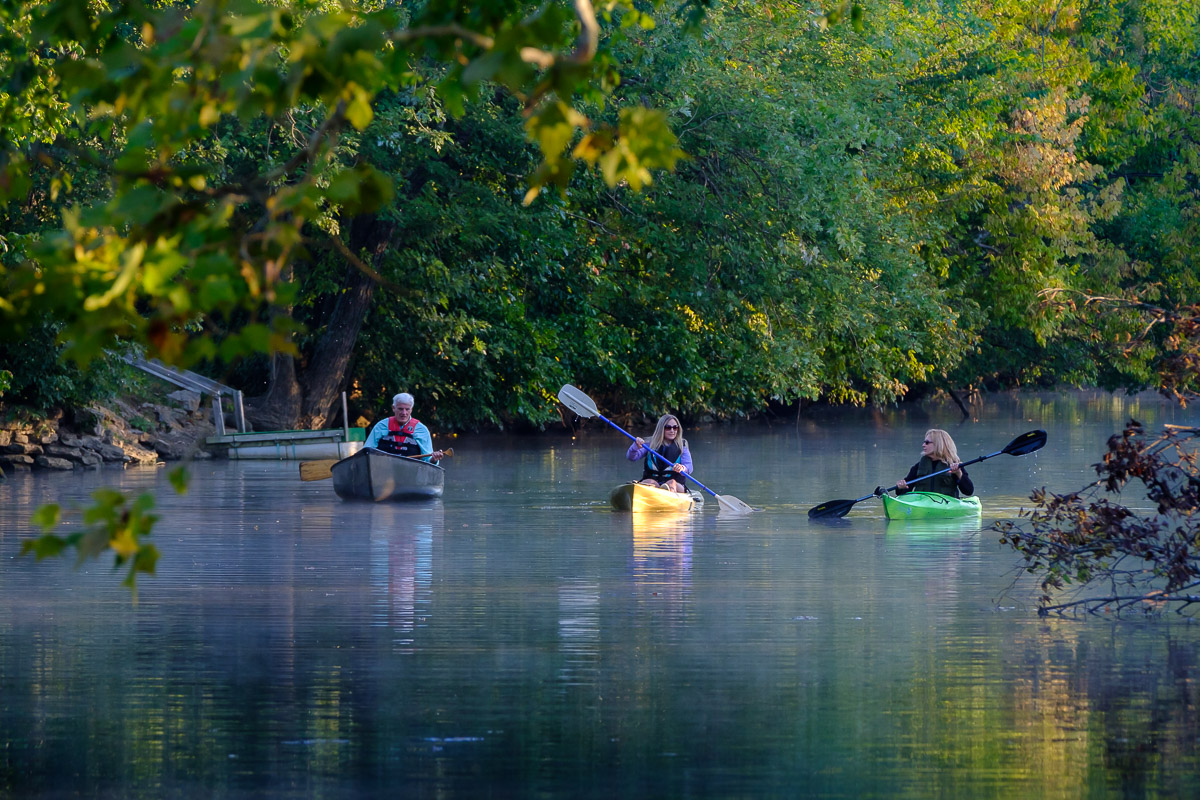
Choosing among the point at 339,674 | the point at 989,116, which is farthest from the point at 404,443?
the point at 989,116

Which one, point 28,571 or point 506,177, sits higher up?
point 506,177

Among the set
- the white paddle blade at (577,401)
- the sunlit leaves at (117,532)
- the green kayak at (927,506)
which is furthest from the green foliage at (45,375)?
the sunlit leaves at (117,532)

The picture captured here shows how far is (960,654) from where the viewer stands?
31.9ft

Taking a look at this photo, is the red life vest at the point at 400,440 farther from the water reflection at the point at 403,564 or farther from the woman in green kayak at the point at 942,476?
the woman in green kayak at the point at 942,476

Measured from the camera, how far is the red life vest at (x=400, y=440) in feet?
70.2

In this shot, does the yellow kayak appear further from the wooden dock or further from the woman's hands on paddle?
the wooden dock

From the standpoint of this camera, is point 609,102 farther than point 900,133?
No

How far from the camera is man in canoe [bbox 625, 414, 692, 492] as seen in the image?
2003 centimetres

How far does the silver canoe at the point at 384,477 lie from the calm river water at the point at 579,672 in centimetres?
327

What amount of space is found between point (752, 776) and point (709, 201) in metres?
26.4

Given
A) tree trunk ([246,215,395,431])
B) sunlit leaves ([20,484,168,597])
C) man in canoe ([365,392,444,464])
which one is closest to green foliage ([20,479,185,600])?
sunlit leaves ([20,484,168,597])

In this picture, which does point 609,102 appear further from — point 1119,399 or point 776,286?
point 1119,399

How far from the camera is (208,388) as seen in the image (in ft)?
107

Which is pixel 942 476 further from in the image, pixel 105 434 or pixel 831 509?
pixel 105 434
